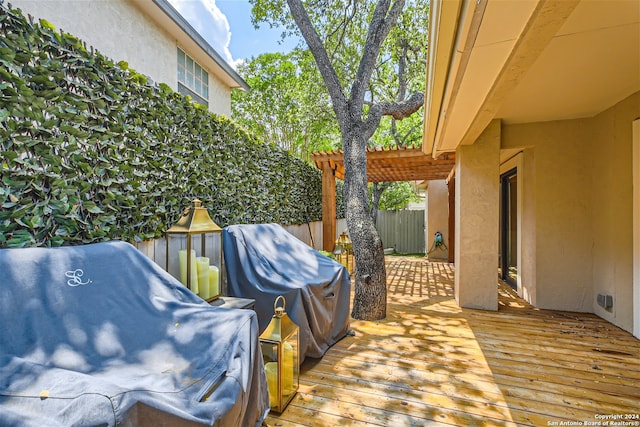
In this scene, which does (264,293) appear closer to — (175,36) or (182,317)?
(182,317)

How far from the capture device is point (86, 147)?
1.91 meters

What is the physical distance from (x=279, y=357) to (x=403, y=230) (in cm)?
1143

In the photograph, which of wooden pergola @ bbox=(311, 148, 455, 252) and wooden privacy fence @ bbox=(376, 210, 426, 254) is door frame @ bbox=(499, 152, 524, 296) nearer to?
wooden pergola @ bbox=(311, 148, 455, 252)

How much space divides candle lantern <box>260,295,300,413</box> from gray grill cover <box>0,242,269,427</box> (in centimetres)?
30

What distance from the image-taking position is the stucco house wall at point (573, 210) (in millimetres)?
3844

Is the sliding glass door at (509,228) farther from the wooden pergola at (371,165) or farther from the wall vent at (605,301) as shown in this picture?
the wall vent at (605,301)

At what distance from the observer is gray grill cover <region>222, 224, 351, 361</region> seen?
105 inches

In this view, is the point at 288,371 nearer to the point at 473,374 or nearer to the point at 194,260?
the point at 194,260

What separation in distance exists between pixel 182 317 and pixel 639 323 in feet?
15.1

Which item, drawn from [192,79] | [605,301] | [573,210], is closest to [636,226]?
[573,210]

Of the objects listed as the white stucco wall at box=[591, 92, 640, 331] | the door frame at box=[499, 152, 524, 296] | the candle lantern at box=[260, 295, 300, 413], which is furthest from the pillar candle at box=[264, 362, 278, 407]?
the door frame at box=[499, 152, 524, 296]

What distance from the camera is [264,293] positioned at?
2643mm

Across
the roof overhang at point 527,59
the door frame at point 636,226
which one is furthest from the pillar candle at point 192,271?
the door frame at point 636,226

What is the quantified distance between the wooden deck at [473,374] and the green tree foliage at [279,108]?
8.77m
